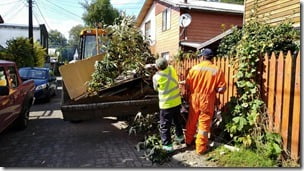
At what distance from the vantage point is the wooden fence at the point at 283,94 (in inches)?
177

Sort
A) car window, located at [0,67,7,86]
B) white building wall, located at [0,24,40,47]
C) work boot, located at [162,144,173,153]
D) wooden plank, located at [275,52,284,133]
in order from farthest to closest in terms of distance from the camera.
→ white building wall, located at [0,24,40,47], car window, located at [0,67,7,86], work boot, located at [162,144,173,153], wooden plank, located at [275,52,284,133]


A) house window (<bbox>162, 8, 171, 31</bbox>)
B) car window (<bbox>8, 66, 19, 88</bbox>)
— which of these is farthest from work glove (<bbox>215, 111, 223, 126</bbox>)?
house window (<bbox>162, 8, 171, 31</bbox>)

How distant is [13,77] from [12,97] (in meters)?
0.83

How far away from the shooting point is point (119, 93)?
6.72m

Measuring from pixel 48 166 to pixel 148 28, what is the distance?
19477 millimetres

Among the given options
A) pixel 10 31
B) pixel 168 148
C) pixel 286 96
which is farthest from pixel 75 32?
pixel 286 96

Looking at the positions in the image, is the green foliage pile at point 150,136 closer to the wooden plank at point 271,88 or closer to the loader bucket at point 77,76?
the loader bucket at point 77,76

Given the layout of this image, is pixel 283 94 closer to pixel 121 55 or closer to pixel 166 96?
pixel 166 96

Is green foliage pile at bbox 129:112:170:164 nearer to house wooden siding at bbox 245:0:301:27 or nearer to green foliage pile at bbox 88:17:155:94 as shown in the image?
green foliage pile at bbox 88:17:155:94

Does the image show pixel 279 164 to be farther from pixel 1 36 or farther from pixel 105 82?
pixel 1 36

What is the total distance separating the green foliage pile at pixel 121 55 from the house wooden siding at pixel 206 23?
32.9 feet

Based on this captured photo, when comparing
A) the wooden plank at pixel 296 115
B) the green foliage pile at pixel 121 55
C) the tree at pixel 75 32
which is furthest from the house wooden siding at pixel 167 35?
the tree at pixel 75 32

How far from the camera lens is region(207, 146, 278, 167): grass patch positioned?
4.64 m

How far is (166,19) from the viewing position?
1955 cm
